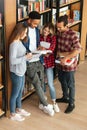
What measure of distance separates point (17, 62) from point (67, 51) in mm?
687

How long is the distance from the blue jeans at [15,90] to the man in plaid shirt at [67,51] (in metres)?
0.54

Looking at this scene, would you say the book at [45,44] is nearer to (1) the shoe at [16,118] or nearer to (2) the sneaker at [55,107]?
(2) the sneaker at [55,107]

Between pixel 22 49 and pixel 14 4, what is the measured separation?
490 millimetres

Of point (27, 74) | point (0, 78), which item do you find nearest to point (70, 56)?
point (27, 74)

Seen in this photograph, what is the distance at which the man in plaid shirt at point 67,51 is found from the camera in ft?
11.5

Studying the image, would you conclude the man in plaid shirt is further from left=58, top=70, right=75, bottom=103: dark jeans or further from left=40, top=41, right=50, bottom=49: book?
left=40, top=41, right=50, bottom=49: book

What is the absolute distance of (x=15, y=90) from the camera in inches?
135

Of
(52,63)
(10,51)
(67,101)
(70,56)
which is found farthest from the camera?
(67,101)

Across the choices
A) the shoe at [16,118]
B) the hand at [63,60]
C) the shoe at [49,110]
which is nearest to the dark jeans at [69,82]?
the hand at [63,60]

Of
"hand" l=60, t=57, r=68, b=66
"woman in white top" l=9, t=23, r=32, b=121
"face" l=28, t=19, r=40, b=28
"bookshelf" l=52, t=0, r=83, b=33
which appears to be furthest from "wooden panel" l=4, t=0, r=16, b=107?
"bookshelf" l=52, t=0, r=83, b=33

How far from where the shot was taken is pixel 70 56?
348 cm

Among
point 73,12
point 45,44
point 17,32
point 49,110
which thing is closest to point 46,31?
point 45,44

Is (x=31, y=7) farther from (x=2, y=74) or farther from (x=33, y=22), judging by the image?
(x=2, y=74)

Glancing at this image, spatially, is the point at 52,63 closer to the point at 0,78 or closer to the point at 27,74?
the point at 27,74
